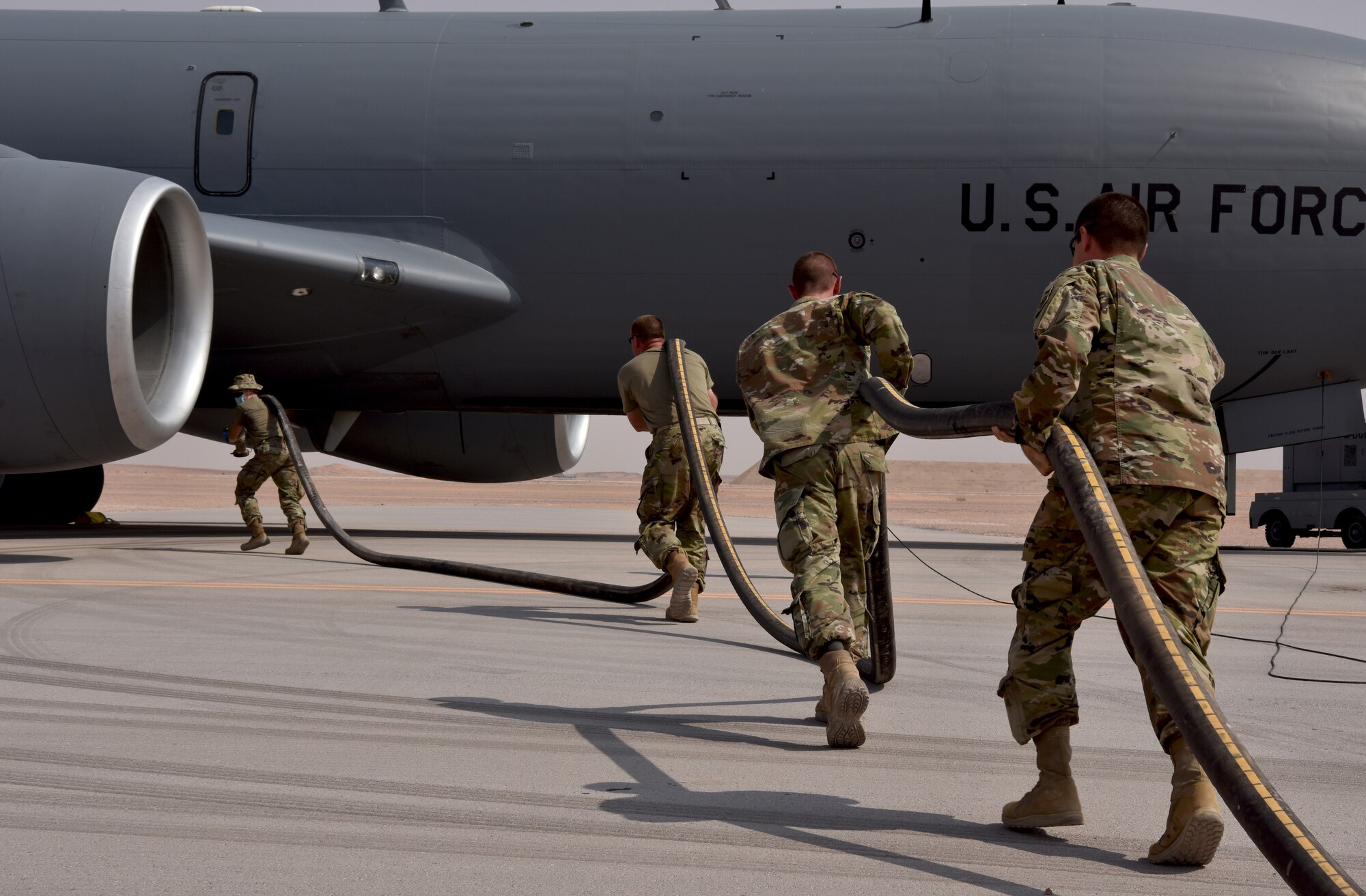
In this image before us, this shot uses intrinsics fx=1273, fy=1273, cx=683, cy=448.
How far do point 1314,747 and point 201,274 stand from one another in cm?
825

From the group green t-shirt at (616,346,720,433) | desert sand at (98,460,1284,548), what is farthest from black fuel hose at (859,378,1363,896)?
desert sand at (98,460,1284,548)

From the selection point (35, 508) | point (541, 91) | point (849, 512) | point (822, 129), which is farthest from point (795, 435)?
point (35, 508)

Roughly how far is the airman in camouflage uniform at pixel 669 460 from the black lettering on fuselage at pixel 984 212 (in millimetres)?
4295

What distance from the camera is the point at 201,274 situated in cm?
967

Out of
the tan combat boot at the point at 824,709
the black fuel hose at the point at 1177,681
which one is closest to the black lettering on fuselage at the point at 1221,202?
the tan combat boot at the point at 824,709

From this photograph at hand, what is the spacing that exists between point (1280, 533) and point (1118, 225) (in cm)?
1962

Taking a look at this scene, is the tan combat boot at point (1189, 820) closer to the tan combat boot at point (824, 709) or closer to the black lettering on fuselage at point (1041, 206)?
the tan combat boot at point (824, 709)

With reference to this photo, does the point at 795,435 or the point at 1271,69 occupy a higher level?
the point at 1271,69

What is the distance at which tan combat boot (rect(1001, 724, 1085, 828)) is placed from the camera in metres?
3.24

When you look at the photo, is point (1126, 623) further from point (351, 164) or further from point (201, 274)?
point (351, 164)

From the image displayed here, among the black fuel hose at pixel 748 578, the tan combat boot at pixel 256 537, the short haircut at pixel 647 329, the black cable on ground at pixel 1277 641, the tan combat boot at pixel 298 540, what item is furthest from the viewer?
the tan combat boot at pixel 256 537

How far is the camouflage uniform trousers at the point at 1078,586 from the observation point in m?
3.27

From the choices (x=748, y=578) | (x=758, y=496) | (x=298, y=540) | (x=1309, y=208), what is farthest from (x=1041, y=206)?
(x=758, y=496)

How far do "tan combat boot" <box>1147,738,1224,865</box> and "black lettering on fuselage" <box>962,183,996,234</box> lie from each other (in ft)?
27.6
